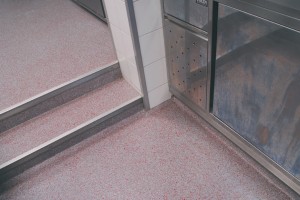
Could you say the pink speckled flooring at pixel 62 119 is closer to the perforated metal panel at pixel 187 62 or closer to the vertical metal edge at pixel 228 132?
the perforated metal panel at pixel 187 62

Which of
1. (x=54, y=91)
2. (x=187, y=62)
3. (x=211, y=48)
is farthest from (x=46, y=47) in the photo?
(x=211, y=48)

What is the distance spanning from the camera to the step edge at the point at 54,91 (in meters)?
1.60

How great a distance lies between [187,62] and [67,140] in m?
0.84

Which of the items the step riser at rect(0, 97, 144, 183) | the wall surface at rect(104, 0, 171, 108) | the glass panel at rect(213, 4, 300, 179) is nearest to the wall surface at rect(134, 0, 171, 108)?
the wall surface at rect(104, 0, 171, 108)

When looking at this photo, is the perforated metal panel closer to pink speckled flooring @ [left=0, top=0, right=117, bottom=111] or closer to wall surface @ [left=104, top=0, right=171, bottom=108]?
wall surface @ [left=104, top=0, right=171, bottom=108]

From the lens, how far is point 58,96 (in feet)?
5.66

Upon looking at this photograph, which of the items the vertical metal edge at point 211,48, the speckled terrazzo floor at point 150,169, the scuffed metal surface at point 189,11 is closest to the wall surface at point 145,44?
the scuffed metal surface at point 189,11

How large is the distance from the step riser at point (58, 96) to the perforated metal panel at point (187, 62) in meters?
0.46

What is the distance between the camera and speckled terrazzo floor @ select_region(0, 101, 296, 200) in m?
1.33

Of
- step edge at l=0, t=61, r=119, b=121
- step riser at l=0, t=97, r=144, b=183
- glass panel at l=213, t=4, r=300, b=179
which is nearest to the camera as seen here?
Answer: glass panel at l=213, t=4, r=300, b=179

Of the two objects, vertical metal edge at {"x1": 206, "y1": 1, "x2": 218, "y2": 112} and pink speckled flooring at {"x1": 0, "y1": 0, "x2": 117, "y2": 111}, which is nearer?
vertical metal edge at {"x1": 206, "y1": 1, "x2": 218, "y2": 112}

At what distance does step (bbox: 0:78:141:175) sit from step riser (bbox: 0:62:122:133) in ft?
0.10

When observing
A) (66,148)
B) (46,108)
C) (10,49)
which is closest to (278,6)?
(66,148)

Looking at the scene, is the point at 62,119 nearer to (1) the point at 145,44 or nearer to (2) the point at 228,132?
(1) the point at 145,44
